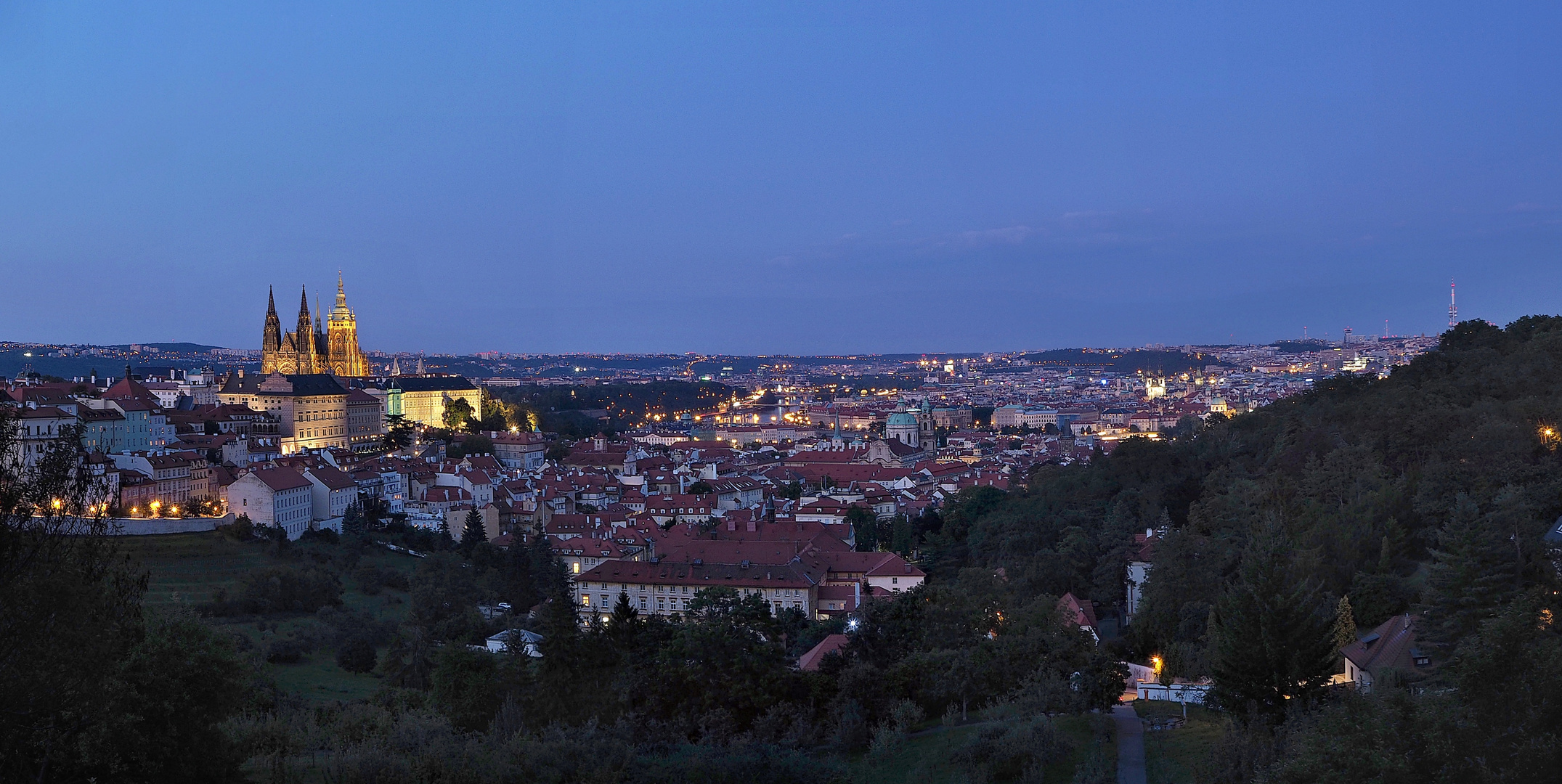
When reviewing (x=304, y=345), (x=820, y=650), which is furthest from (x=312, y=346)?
(x=820, y=650)

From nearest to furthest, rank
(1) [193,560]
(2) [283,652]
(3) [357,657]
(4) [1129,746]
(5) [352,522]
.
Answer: (4) [1129,746], (3) [357,657], (2) [283,652], (1) [193,560], (5) [352,522]

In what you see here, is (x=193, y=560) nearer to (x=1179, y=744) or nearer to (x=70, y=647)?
(x=70, y=647)

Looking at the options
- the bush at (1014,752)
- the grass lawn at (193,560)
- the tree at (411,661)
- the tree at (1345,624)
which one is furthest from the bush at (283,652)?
the tree at (1345,624)

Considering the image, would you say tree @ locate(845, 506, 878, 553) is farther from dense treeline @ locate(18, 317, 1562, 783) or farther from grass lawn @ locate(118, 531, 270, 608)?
grass lawn @ locate(118, 531, 270, 608)

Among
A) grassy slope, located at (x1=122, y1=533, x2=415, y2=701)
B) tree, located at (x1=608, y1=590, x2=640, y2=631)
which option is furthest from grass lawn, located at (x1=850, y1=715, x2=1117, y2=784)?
grassy slope, located at (x1=122, y1=533, x2=415, y2=701)

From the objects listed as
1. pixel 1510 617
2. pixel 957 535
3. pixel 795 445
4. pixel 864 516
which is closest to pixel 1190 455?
pixel 957 535

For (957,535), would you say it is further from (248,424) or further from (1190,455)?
(248,424)

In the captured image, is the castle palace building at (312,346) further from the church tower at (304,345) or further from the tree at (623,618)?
the tree at (623,618)
